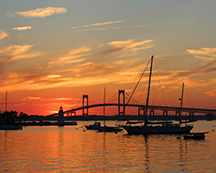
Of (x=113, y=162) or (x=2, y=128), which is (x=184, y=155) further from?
(x=2, y=128)

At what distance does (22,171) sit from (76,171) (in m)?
5.03

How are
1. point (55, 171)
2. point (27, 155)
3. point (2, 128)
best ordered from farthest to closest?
point (2, 128) < point (27, 155) < point (55, 171)

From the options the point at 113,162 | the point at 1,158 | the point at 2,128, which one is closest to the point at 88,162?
the point at 113,162

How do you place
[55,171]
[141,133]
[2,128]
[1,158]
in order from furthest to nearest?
[2,128] → [141,133] → [1,158] → [55,171]

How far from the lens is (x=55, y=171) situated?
1334 inches

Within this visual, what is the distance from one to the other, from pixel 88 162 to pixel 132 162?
4767 mm

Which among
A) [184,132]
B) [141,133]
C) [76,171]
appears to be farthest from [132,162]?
[184,132]

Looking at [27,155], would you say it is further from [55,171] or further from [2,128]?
[2,128]

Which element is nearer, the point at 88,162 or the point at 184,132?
the point at 88,162

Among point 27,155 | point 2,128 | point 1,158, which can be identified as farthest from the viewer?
→ point 2,128

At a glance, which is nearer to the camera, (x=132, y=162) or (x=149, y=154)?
(x=132, y=162)

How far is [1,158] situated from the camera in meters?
42.7

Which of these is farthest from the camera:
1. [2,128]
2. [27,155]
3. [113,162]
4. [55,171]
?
[2,128]

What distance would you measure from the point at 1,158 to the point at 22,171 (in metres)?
9.73
